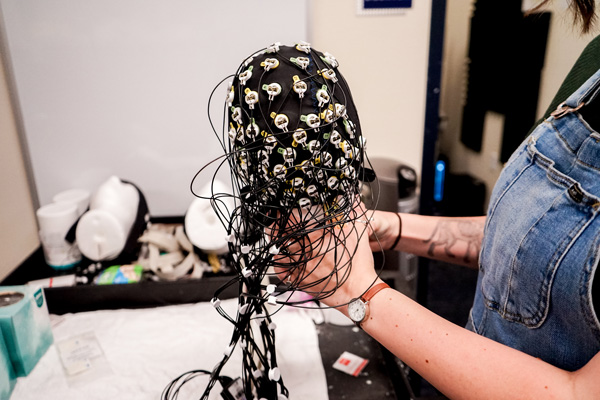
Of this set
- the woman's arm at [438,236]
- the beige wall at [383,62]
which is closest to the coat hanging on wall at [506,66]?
the beige wall at [383,62]

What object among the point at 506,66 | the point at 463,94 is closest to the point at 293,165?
the point at 506,66

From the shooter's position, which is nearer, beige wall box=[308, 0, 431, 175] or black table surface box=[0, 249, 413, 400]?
black table surface box=[0, 249, 413, 400]

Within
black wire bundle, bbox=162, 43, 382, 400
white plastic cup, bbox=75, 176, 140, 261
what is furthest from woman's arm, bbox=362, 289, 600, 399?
white plastic cup, bbox=75, 176, 140, 261

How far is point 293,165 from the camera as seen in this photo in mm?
672

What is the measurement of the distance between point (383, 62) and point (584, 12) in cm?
102

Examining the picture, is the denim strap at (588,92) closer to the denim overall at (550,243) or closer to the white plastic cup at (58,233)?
the denim overall at (550,243)

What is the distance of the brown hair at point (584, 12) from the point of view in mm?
760

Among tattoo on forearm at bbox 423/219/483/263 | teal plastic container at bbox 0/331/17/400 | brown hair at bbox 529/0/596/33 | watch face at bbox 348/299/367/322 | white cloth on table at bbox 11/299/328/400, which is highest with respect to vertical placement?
brown hair at bbox 529/0/596/33

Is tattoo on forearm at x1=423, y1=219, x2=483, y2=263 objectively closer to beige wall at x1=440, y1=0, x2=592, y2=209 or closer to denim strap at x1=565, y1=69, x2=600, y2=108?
denim strap at x1=565, y1=69, x2=600, y2=108

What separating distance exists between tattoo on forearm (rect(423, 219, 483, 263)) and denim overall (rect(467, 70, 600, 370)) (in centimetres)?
18

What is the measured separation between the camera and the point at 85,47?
1559 mm

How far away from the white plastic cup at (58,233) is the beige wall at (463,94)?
97.0 inches

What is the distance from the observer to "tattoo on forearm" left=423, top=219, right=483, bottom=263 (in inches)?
38.0

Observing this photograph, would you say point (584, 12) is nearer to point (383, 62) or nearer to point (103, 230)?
point (383, 62)
